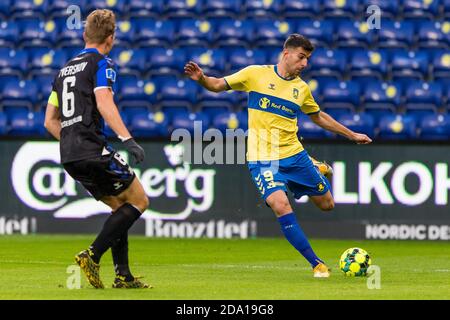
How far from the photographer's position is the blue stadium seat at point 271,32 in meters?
20.5

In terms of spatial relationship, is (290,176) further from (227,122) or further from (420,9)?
(420,9)

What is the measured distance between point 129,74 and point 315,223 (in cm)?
482

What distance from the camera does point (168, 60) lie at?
66.6 feet

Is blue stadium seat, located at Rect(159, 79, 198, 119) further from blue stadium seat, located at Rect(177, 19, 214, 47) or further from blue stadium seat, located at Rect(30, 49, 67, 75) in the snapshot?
blue stadium seat, located at Rect(30, 49, 67, 75)

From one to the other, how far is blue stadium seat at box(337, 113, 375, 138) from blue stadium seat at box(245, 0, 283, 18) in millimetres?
3543

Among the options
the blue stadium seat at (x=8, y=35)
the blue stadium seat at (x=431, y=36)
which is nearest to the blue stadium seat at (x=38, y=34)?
the blue stadium seat at (x=8, y=35)

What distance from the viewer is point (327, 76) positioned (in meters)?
19.6

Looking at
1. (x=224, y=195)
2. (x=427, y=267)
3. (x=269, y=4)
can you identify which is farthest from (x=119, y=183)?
(x=269, y=4)

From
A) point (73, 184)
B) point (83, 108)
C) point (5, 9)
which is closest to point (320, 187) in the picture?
point (83, 108)

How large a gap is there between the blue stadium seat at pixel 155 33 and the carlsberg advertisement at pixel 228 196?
4005mm

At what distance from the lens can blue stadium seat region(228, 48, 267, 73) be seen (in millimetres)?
19875

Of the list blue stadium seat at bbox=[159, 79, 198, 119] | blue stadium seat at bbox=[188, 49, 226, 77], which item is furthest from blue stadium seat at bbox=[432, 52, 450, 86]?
blue stadium seat at bbox=[159, 79, 198, 119]

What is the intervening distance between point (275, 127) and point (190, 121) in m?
7.26

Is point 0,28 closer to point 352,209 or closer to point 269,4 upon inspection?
point 269,4
